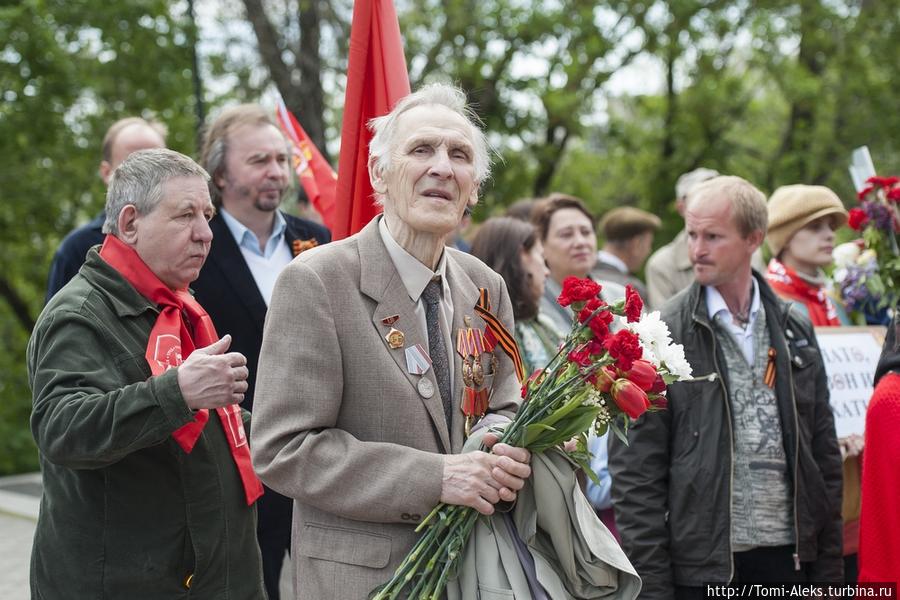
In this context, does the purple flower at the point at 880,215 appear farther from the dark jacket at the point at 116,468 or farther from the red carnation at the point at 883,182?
the dark jacket at the point at 116,468

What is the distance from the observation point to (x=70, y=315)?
292 centimetres

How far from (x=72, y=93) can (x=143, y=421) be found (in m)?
10.2

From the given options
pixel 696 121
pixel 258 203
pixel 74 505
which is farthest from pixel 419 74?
pixel 74 505

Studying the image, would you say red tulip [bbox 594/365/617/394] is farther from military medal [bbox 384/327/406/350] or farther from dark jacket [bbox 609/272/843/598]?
dark jacket [bbox 609/272/843/598]

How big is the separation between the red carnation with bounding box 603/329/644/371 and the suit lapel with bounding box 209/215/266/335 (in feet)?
7.27

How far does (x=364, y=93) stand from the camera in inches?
155

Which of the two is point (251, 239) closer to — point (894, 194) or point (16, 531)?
point (894, 194)

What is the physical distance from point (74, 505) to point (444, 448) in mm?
1124

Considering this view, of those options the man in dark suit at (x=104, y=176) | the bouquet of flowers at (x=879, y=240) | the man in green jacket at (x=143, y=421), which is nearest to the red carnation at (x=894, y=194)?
the bouquet of flowers at (x=879, y=240)

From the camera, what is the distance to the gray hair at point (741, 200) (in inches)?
168

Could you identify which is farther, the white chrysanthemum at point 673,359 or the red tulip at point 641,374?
the white chrysanthemum at point 673,359

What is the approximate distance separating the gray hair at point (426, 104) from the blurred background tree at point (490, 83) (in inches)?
358

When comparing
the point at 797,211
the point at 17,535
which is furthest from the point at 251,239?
the point at 17,535

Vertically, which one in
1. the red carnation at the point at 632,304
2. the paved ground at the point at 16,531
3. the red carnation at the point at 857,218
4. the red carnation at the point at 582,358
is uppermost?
the red carnation at the point at 857,218
